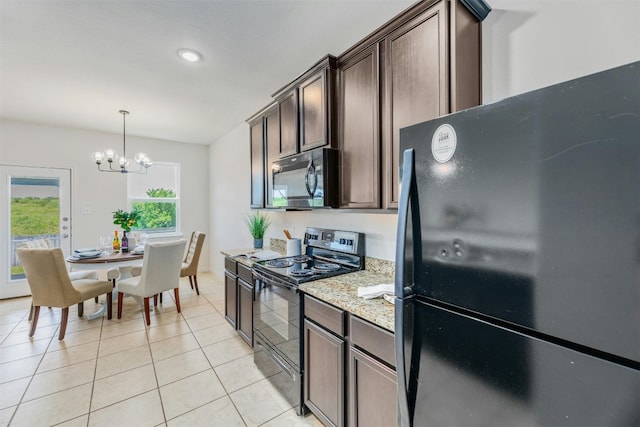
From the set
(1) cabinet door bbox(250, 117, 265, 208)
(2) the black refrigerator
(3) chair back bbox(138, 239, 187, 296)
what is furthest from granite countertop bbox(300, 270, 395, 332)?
(3) chair back bbox(138, 239, 187, 296)

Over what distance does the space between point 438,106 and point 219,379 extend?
98.1 inches

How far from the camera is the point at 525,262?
2.30 ft

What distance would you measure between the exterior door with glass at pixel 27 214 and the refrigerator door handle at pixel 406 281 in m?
5.05

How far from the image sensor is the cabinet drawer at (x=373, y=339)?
1200 millimetres

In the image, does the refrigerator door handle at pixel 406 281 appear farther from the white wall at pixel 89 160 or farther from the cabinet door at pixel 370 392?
the white wall at pixel 89 160

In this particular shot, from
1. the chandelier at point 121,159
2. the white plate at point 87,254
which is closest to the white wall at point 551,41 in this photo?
the chandelier at point 121,159

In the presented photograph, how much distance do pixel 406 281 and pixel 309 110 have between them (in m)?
1.65

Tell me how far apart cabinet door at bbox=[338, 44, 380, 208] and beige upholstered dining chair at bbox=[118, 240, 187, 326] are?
238cm

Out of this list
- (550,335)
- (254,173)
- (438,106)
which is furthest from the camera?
(254,173)

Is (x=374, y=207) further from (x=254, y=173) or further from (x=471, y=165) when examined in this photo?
(x=254, y=173)

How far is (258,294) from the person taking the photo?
228 cm

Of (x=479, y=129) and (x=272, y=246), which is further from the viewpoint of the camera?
(x=272, y=246)

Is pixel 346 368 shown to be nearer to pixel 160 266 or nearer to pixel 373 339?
pixel 373 339

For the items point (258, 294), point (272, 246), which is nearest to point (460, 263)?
point (258, 294)
